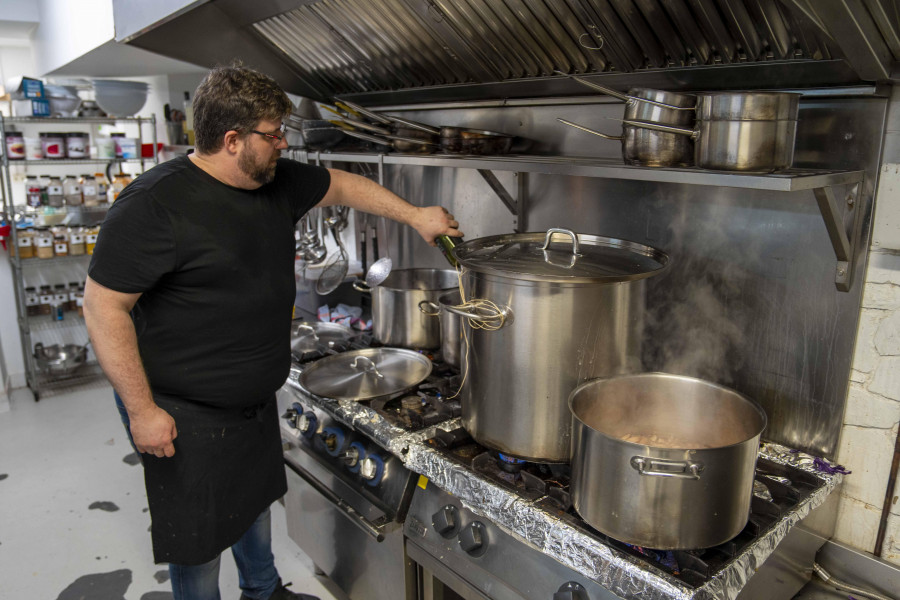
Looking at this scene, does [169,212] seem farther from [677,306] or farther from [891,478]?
[891,478]

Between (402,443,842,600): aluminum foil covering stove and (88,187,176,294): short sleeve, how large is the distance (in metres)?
0.66

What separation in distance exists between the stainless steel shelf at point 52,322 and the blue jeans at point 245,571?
8.30ft

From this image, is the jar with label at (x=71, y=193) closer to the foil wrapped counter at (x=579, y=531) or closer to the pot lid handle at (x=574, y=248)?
the foil wrapped counter at (x=579, y=531)

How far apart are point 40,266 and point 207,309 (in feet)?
10.2

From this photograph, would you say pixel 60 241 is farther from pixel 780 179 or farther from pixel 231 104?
pixel 780 179

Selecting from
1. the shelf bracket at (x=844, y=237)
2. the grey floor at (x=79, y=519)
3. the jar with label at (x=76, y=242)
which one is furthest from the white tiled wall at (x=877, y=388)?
the jar with label at (x=76, y=242)

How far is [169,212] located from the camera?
4.24 feet

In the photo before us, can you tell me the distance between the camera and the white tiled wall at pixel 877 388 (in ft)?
3.74

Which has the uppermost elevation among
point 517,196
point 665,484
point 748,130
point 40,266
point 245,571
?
point 748,130

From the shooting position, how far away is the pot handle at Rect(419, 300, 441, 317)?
5.55 feet

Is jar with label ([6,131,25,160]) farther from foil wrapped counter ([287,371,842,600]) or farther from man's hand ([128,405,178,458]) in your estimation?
foil wrapped counter ([287,371,842,600])

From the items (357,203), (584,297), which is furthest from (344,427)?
(584,297)

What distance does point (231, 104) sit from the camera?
1292mm

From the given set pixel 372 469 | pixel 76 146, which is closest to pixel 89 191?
pixel 76 146
